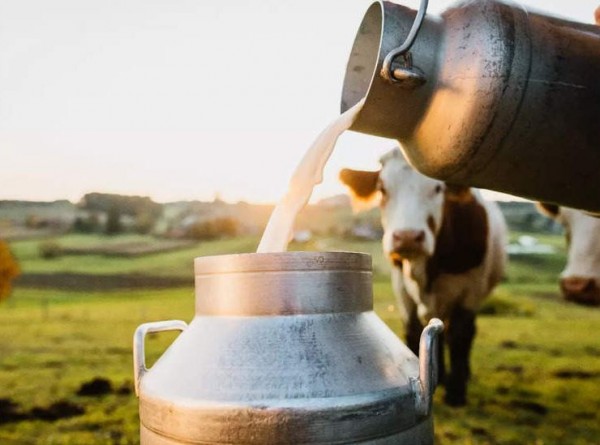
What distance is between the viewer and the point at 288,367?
0.87m

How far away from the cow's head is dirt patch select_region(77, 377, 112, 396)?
1.73 m

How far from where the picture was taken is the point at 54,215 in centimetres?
390

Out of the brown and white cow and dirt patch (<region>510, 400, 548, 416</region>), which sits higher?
the brown and white cow

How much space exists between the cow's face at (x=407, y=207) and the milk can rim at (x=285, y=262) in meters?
1.62

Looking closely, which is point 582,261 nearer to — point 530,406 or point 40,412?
point 530,406

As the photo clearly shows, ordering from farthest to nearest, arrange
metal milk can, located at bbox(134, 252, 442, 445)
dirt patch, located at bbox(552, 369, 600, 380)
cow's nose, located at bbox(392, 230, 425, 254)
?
dirt patch, located at bbox(552, 369, 600, 380)
cow's nose, located at bbox(392, 230, 425, 254)
metal milk can, located at bbox(134, 252, 442, 445)

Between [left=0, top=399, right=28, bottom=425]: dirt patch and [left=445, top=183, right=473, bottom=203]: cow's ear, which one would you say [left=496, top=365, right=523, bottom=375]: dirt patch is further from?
[left=0, top=399, right=28, bottom=425]: dirt patch

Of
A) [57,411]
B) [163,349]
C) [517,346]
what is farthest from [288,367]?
[517,346]

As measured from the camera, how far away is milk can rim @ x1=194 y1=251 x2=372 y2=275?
936 millimetres

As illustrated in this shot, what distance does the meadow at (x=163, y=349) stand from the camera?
109 inches

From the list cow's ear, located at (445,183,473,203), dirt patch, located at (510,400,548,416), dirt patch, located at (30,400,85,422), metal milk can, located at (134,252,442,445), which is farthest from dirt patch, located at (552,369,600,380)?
metal milk can, located at (134,252,442,445)

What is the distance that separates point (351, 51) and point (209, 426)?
0.89 m

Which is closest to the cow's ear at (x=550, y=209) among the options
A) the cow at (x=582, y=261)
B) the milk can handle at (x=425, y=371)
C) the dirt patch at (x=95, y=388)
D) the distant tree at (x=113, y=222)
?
the cow at (x=582, y=261)

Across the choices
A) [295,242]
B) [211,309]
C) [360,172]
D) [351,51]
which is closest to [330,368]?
[211,309]
